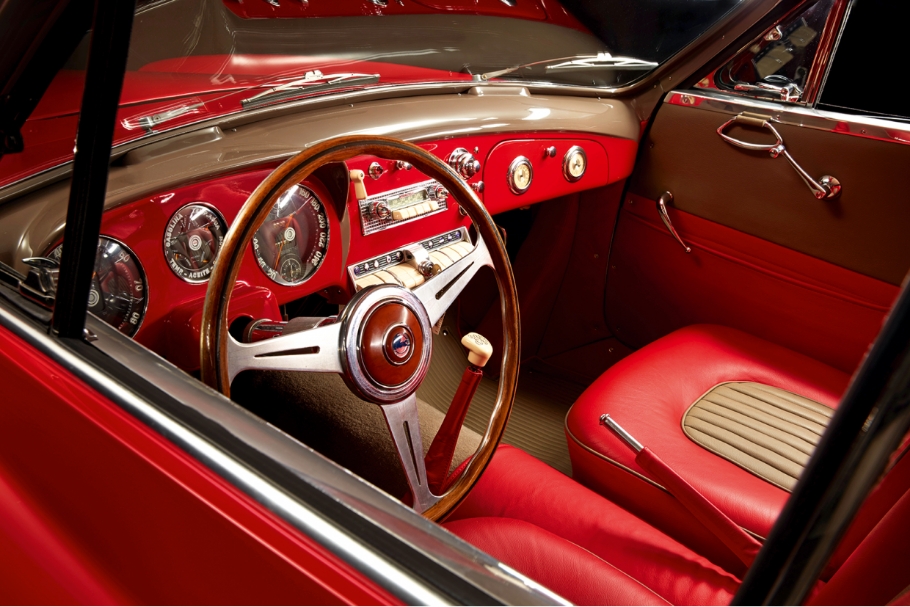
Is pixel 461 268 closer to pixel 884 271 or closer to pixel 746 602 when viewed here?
pixel 746 602

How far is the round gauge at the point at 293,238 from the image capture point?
1266mm

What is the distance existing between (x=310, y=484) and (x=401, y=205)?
1.05 metres

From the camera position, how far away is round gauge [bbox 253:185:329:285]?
4.15 feet

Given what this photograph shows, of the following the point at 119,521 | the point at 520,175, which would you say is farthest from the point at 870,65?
the point at 119,521

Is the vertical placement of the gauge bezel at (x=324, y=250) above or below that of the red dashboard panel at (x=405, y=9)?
below

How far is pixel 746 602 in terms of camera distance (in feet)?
1.22

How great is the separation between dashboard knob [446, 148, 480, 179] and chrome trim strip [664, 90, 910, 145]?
807mm

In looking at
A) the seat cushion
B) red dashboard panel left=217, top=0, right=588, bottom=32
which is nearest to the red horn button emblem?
the seat cushion

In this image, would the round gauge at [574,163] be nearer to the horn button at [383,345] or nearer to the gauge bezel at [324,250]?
the gauge bezel at [324,250]

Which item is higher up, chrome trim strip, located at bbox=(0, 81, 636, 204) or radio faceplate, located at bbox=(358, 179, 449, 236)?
chrome trim strip, located at bbox=(0, 81, 636, 204)

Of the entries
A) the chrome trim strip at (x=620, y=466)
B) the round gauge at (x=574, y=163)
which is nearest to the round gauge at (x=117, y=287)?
the chrome trim strip at (x=620, y=466)

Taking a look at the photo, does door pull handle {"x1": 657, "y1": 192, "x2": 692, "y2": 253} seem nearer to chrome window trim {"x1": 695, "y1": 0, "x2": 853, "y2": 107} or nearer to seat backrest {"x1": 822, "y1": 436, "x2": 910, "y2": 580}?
chrome window trim {"x1": 695, "y1": 0, "x2": 853, "y2": 107}

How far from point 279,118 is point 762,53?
1.54 metres

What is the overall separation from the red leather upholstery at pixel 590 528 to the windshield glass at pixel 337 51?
886mm
